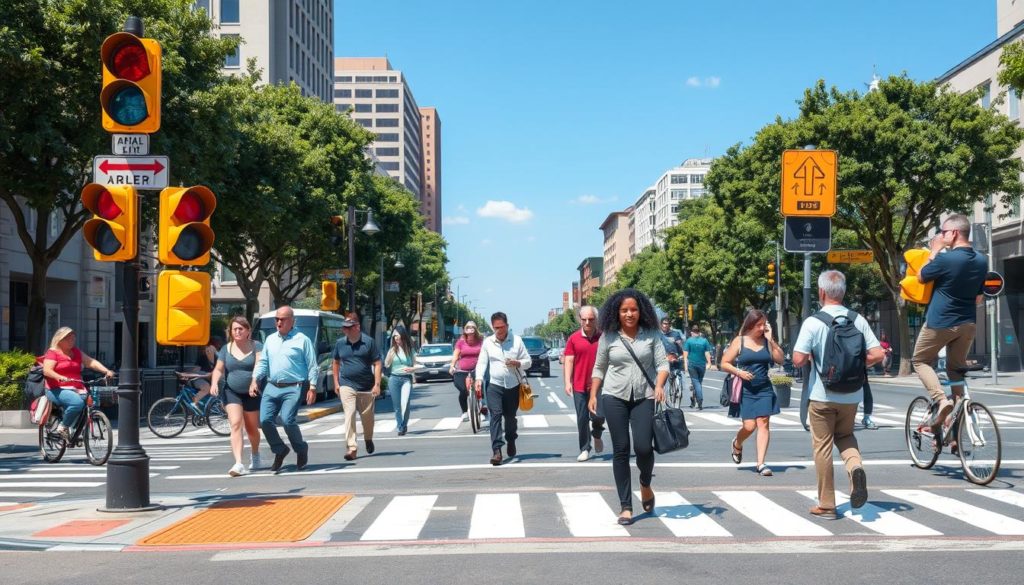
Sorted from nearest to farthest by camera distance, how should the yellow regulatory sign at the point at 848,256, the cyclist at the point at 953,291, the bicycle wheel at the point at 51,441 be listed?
1. the cyclist at the point at 953,291
2. the bicycle wheel at the point at 51,441
3. the yellow regulatory sign at the point at 848,256

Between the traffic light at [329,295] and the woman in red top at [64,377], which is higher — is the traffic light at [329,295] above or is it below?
above

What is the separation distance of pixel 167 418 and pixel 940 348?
13571 millimetres

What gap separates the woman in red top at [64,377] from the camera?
13.5m

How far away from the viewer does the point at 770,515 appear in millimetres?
8258

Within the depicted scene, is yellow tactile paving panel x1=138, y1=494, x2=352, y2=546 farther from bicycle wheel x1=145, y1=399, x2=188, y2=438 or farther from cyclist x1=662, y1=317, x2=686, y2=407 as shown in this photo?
cyclist x1=662, y1=317, x2=686, y2=407

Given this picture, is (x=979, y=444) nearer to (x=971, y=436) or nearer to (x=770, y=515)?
(x=971, y=436)

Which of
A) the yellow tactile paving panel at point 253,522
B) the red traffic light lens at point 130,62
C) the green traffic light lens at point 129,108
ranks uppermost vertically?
the red traffic light lens at point 130,62

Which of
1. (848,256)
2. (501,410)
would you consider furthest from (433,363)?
(501,410)

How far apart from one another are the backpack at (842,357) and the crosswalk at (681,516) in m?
1.07

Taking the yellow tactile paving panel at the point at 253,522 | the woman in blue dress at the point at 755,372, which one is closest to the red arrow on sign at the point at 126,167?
the yellow tactile paving panel at the point at 253,522

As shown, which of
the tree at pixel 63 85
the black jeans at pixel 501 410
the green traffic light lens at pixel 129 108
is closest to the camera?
the green traffic light lens at pixel 129 108

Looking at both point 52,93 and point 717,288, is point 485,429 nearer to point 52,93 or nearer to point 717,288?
point 52,93

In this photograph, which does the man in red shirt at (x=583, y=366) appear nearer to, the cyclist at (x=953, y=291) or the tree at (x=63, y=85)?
the cyclist at (x=953, y=291)

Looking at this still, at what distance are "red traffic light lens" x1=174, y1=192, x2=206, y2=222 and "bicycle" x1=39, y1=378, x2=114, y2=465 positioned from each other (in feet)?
18.7
